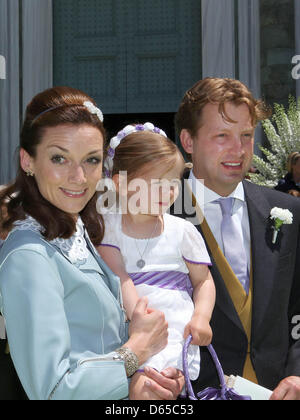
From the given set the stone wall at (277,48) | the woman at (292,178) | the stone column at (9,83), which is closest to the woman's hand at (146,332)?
the woman at (292,178)

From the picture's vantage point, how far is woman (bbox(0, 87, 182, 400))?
1494 millimetres

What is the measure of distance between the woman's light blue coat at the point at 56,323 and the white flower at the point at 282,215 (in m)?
0.97

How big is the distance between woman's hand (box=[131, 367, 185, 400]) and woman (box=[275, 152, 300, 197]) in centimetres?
417

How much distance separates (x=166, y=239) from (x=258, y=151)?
19.3 ft

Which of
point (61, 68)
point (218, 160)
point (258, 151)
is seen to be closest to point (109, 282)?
point (218, 160)

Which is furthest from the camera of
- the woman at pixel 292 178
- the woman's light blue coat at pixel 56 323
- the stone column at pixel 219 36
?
the stone column at pixel 219 36

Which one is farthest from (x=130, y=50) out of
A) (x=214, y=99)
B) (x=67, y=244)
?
(x=67, y=244)

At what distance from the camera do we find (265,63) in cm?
795

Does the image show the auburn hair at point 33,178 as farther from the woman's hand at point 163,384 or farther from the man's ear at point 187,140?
the man's ear at point 187,140

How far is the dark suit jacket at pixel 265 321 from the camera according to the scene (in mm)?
2250

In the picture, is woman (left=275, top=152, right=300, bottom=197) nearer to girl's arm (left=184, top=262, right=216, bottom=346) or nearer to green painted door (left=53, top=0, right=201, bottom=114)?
green painted door (left=53, top=0, right=201, bottom=114)

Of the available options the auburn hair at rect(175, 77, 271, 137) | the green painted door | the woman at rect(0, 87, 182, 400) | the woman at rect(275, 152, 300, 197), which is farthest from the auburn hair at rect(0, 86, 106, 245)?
the green painted door

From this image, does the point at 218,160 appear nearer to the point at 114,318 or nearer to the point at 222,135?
the point at 222,135

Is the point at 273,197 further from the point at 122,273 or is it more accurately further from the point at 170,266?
the point at 122,273
